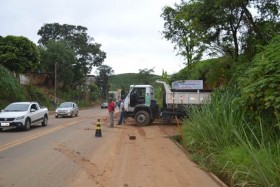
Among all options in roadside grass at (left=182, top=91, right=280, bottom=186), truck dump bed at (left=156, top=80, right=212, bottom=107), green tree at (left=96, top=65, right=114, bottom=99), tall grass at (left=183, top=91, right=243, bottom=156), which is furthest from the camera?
green tree at (left=96, top=65, right=114, bottom=99)

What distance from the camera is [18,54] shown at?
1877 inches

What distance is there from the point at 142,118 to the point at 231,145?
1608cm

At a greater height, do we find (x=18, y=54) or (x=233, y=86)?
(x=18, y=54)

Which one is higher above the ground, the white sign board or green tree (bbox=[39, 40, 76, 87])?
green tree (bbox=[39, 40, 76, 87])

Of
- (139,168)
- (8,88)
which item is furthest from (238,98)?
(8,88)

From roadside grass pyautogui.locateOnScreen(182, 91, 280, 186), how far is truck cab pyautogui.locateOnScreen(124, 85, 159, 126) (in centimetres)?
1137

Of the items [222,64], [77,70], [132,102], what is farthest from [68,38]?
[222,64]

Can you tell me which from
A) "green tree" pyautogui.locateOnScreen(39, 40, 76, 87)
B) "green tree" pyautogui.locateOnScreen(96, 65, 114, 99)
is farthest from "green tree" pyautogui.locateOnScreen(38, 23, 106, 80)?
"green tree" pyautogui.locateOnScreen(96, 65, 114, 99)

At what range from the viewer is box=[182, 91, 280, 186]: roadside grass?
7559 mm

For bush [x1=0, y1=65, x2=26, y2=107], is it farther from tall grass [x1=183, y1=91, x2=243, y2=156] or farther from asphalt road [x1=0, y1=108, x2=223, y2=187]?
tall grass [x1=183, y1=91, x2=243, y2=156]

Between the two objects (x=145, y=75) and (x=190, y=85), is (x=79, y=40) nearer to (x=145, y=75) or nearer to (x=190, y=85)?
(x=145, y=75)

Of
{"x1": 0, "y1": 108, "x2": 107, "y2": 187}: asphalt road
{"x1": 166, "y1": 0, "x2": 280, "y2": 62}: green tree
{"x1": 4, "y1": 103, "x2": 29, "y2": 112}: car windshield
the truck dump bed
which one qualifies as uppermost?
{"x1": 166, "y1": 0, "x2": 280, "y2": 62}: green tree

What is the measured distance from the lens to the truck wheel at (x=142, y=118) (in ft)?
87.8

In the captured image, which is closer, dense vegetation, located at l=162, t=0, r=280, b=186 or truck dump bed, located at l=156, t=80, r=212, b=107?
dense vegetation, located at l=162, t=0, r=280, b=186
